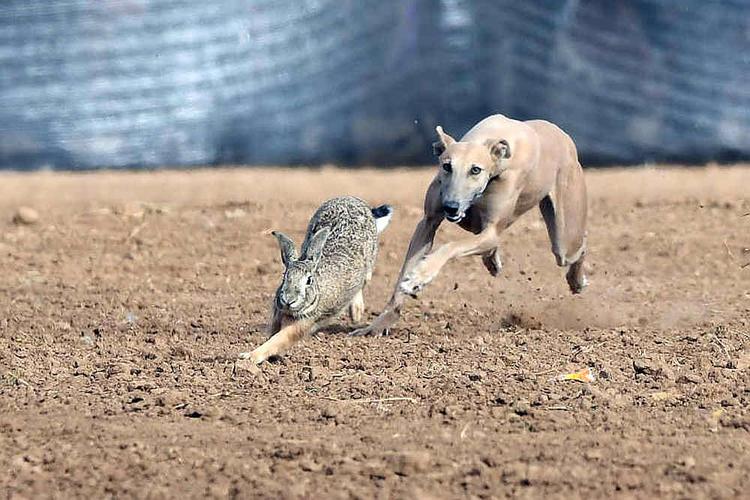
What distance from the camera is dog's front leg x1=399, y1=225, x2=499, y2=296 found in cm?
746

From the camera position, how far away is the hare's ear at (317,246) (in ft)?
24.4

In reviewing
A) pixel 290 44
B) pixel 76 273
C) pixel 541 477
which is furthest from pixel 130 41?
pixel 541 477

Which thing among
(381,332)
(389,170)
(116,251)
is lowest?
(389,170)

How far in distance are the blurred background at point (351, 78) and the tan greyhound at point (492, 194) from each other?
21.8 feet

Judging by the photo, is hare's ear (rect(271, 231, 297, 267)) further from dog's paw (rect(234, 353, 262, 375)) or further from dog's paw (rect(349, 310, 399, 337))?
dog's paw (rect(349, 310, 399, 337))

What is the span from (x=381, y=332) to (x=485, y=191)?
102 cm

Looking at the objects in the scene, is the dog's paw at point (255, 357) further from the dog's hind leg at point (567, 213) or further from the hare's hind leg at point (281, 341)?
the dog's hind leg at point (567, 213)

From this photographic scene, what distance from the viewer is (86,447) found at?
561cm

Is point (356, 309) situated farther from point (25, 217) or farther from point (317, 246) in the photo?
point (25, 217)

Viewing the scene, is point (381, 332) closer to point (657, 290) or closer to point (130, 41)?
point (657, 290)

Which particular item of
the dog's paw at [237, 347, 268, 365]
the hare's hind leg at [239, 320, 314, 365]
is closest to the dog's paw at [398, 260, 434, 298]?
the hare's hind leg at [239, 320, 314, 365]

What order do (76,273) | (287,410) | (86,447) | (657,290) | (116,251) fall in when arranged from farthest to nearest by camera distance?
(116,251)
(76,273)
(657,290)
(287,410)
(86,447)

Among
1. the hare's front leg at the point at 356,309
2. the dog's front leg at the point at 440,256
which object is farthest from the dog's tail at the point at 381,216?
the dog's front leg at the point at 440,256

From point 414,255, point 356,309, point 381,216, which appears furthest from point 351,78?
point 414,255
